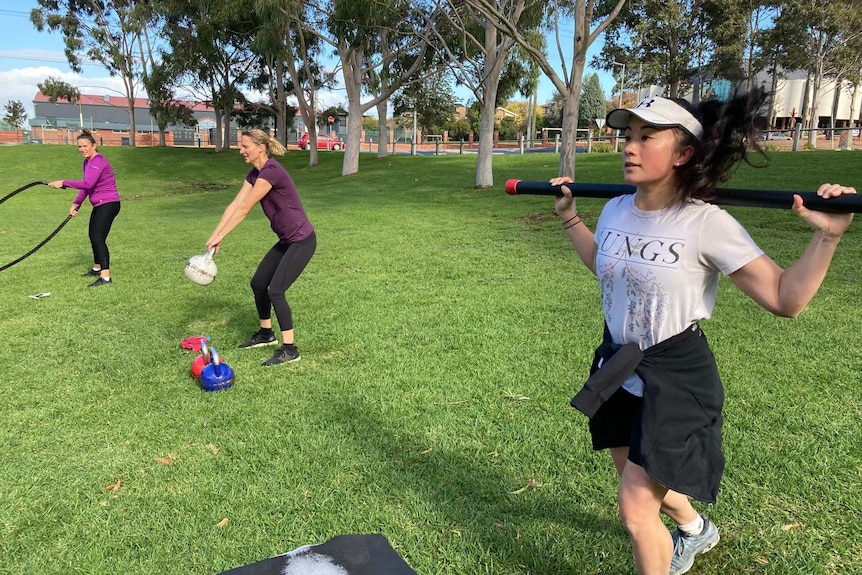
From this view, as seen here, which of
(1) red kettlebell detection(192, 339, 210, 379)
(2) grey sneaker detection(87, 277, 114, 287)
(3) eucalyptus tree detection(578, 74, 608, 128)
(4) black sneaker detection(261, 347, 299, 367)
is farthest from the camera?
(3) eucalyptus tree detection(578, 74, 608, 128)

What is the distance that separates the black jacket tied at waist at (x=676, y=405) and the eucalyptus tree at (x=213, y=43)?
2897 cm

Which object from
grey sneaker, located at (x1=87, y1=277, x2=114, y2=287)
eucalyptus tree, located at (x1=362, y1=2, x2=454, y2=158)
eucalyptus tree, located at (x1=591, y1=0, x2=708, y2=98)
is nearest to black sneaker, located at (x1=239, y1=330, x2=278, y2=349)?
grey sneaker, located at (x1=87, y1=277, x2=114, y2=287)

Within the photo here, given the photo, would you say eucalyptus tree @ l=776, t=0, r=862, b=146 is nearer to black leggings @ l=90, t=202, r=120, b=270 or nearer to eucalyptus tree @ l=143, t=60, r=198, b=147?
black leggings @ l=90, t=202, r=120, b=270

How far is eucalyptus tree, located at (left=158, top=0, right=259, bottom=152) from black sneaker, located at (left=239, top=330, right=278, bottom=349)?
25.3 m

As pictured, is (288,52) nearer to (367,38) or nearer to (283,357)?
(367,38)

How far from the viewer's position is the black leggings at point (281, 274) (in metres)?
5.30

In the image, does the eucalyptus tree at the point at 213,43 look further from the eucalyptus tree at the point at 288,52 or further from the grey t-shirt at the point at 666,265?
the grey t-shirt at the point at 666,265

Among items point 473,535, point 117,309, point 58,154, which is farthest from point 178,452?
point 58,154

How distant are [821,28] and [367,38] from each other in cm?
2249

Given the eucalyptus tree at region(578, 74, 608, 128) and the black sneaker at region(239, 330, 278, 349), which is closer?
the black sneaker at region(239, 330, 278, 349)

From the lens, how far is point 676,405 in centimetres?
203

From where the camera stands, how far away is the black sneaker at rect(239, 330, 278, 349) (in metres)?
5.74

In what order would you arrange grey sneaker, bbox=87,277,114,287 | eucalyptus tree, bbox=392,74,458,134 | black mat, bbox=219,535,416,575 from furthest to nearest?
eucalyptus tree, bbox=392,74,458,134 < grey sneaker, bbox=87,277,114,287 < black mat, bbox=219,535,416,575

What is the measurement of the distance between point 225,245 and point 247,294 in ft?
13.9
